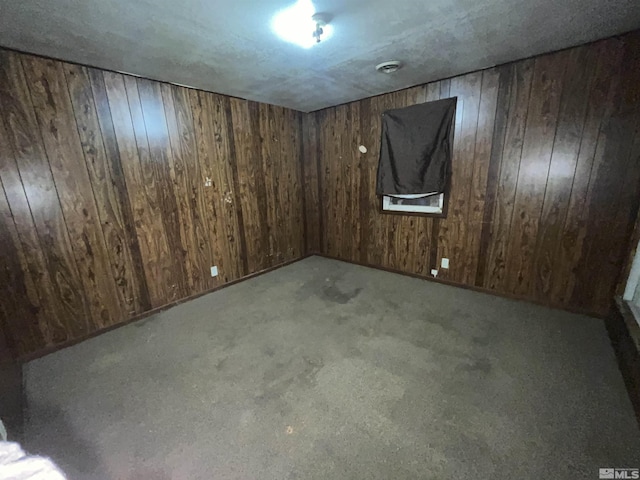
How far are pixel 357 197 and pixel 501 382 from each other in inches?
98.2

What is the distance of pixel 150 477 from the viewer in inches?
44.8

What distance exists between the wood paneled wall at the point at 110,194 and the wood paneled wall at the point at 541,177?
188cm

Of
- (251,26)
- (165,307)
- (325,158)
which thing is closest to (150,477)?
(165,307)

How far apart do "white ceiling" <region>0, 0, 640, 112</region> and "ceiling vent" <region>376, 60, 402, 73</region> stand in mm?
57

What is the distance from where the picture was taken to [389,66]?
216 cm

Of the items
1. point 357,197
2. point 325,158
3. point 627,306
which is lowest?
point 627,306

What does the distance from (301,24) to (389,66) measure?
0.93 meters

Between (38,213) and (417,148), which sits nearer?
(38,213)

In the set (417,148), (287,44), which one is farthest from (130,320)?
(417,148)

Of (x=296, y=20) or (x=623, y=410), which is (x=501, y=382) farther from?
(x=296, y=20)

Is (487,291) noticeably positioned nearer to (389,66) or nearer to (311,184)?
(389,66)

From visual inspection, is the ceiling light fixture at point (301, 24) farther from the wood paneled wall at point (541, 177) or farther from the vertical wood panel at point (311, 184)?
the vertical wood panel at point (311, 184)

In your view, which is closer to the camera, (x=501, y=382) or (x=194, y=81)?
(x=501, y=382)

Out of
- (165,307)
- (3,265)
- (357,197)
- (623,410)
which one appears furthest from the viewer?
(357,197)
